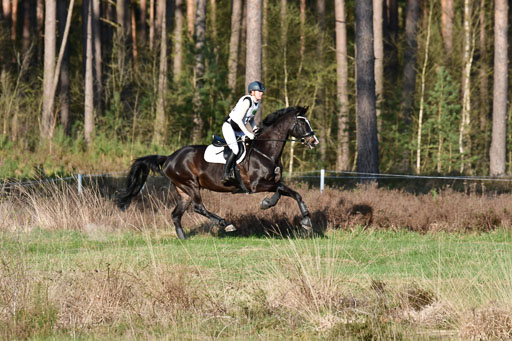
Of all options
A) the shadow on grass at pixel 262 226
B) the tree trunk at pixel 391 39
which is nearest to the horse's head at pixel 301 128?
the shadow on grass at pixel 262 226

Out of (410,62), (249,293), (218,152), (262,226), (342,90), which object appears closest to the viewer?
(249,293)

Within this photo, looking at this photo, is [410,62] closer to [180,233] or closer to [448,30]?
[448,30]

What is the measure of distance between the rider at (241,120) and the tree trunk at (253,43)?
689 cm

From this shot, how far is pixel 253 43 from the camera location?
68.2ft

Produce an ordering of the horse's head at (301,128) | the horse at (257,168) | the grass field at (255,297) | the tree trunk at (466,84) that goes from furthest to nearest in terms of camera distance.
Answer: the tree trunk at (466,84) → the horse at (257,168) → the horse's head at (301,128) → the grass field at (255,297)

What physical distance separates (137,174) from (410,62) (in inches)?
764

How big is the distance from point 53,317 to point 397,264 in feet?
16.4

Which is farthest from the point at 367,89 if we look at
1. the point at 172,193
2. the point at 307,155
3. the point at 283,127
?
the point at 307,155

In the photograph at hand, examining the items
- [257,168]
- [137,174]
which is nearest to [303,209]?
[257,168]

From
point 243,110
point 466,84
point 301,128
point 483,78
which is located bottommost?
point 301,128

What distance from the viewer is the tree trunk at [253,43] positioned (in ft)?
68.0

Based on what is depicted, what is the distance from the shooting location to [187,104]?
25.5 meters

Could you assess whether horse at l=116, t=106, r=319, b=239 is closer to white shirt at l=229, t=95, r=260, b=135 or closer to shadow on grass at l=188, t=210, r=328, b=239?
white shirt at l=229, t=95, r=260, b=135

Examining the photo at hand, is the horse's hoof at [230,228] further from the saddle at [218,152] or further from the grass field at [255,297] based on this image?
the grass field at [255,297]
